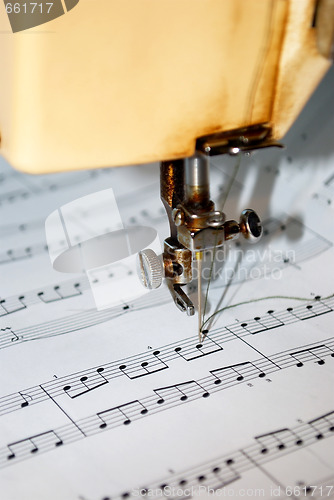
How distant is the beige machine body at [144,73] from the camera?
78cm

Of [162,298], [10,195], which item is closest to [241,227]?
[162,298]

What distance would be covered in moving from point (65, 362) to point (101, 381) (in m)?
0.08

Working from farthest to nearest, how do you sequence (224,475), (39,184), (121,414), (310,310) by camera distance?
(39,184) < (310,310) < (121,414) < (224,475)

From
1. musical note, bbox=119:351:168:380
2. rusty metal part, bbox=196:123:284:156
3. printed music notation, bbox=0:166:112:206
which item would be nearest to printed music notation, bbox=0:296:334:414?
musical note, bbox=119:351:168:380

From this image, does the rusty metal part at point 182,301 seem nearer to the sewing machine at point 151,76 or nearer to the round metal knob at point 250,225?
the round metal knob at point 250,225

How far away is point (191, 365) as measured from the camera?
117cm

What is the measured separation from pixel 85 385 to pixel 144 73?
523 millimetres

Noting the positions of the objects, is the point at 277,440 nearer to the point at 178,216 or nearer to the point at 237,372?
the point at 237,372

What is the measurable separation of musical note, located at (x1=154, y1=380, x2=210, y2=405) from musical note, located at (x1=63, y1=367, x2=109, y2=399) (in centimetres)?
9

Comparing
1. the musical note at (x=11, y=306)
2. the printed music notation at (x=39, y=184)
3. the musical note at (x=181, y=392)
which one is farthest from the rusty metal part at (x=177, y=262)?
the printed music notation at (x=39, y=184)

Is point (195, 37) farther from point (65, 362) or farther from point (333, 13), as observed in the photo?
point (65, 362)

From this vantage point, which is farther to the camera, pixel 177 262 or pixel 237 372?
pixel 237 372

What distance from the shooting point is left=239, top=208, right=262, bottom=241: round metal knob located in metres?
1.02

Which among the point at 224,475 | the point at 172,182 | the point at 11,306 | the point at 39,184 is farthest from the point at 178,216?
the point at 39,184
